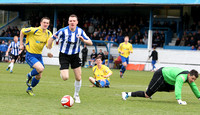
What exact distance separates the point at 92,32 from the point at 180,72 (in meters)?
27.7

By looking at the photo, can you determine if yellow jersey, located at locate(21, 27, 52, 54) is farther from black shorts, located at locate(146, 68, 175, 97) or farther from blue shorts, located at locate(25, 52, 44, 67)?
black shorts, located at locate(146, 68, 175, 97)

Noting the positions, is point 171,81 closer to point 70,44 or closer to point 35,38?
point 70,44

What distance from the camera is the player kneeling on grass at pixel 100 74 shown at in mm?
14152

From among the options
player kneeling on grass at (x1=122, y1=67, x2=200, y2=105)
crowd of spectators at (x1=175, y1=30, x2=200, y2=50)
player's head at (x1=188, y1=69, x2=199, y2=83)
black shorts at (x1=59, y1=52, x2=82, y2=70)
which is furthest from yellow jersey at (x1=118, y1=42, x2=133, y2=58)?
player's head at (x1=188, y1=69, x2=199, y2=83)

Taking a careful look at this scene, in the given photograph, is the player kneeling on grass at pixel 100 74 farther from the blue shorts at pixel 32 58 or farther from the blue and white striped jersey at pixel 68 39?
the blue and white striped jersey at pixel 68 39

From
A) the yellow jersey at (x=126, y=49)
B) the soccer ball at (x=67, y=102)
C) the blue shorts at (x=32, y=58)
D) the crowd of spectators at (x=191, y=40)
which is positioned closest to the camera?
the soccer ball at (x=67, y=102)

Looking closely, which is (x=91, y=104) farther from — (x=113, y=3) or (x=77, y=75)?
(x=113, y=3)

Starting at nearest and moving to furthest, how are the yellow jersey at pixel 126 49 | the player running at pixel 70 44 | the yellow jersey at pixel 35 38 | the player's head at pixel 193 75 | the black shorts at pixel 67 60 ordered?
the player's head at pixel 193 75 < the player running at pixel 70 44 < the black shorts at pixel 67 60 < the yellow jersey at pixel 35 38 < the yellow jersey at pixel 126 49

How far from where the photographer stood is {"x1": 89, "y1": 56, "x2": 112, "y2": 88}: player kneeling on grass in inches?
557

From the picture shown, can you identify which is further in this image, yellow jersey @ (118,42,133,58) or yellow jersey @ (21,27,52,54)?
yellow jersey @ (118,42,133,58)

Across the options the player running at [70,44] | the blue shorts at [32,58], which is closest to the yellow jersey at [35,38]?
the blue shorts at [32,58]

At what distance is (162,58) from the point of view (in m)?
31.6

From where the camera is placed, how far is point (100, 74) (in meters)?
14.2

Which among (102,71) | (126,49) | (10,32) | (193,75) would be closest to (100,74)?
(102,71)
